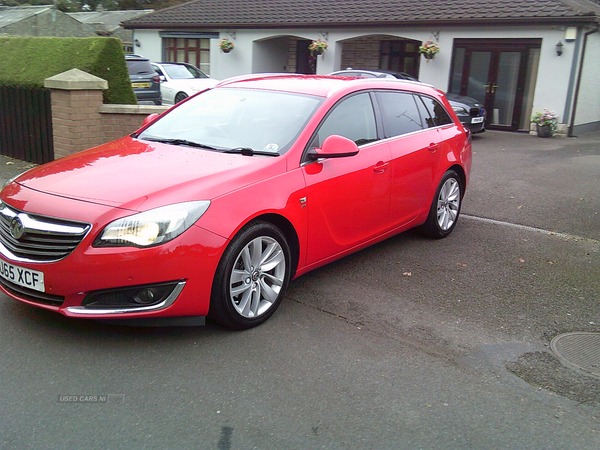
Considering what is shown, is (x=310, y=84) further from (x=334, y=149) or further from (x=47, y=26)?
Result: (x=47, y=26)

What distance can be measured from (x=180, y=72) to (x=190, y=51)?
22.7 ft

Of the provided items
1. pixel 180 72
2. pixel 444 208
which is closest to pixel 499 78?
pixel 180 72

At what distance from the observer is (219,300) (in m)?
3.95

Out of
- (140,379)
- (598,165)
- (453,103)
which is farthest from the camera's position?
(453,103)

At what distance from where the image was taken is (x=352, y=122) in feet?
17.2

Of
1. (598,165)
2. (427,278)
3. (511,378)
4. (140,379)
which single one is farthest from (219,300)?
(598,165)

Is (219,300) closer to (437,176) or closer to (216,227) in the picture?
(216,227)

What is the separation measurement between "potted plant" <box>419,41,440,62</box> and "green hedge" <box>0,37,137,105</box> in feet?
37.0

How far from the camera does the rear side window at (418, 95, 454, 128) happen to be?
21.0 feet

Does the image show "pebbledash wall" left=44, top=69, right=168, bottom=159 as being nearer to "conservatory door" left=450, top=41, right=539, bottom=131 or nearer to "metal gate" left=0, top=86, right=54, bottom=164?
"metal gate" left=0, top=86, right=54, bottom=164

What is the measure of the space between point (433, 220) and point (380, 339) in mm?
2577

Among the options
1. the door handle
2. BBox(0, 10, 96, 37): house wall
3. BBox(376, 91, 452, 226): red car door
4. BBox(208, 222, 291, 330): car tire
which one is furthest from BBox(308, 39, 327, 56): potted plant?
BBox(0, 10, 96, 37): house wall

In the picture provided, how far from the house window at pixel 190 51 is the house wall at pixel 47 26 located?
18.5 meters

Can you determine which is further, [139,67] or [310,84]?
[139,67]
